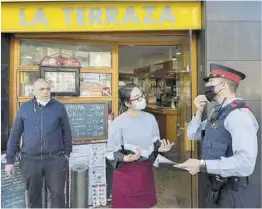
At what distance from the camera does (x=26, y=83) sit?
419cm

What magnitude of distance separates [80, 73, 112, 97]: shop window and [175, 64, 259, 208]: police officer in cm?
218

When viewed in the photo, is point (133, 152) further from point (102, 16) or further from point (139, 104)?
point (102, 16)

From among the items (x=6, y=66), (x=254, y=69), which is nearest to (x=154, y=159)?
(x=254, y=69)

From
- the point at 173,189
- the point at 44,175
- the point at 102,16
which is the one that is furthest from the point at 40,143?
→ the point at 173,189

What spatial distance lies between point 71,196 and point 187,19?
2.86 m

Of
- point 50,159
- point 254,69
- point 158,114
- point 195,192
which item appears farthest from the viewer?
point 158,114

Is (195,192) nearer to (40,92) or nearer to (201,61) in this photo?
(201,61)

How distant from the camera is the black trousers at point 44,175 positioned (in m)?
3.41

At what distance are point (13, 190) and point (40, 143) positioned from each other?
37.3 inches

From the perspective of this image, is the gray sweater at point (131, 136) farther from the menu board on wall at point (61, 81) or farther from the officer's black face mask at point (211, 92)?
the menu board on wall at point (61, 81)

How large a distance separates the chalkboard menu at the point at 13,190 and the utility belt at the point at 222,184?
2.62 meters

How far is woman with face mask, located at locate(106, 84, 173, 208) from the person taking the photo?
279cm

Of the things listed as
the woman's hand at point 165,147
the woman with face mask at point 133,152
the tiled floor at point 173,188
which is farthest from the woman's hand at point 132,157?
the tiled floor at point 173,188

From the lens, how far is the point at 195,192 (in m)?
4.04
